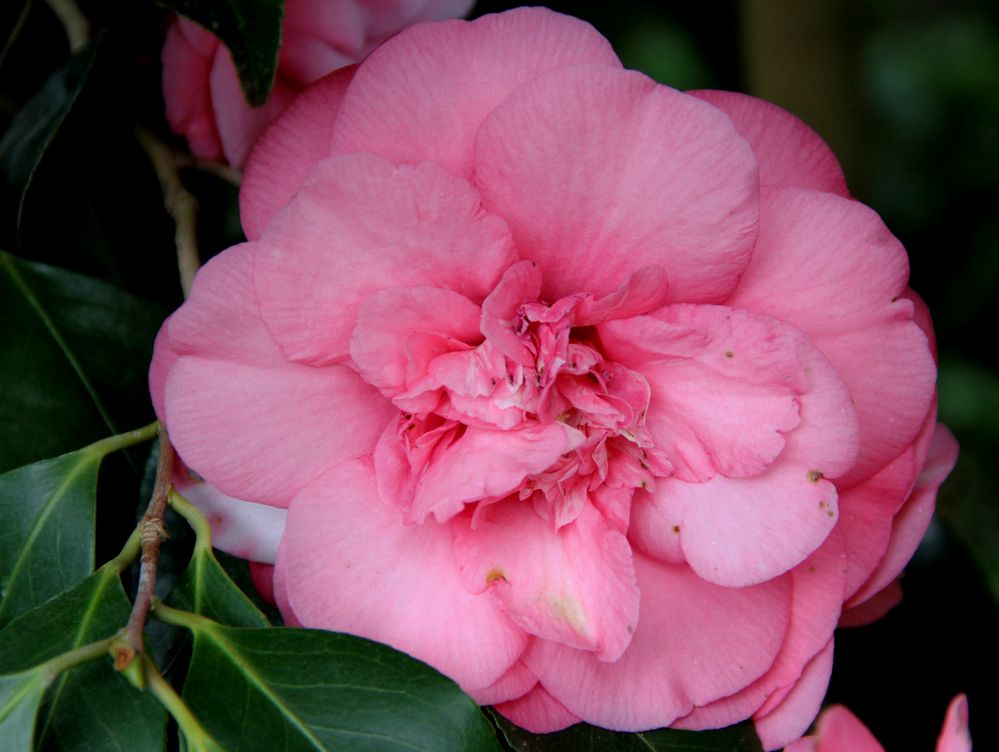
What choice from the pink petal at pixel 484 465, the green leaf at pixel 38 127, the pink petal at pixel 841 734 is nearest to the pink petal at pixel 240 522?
the pink petal at pixel 484 465

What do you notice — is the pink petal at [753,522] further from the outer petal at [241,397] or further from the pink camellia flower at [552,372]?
the outer petal at [241,397]

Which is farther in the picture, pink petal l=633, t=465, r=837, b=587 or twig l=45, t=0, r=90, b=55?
twig l=45, t=0, r=90, b=55

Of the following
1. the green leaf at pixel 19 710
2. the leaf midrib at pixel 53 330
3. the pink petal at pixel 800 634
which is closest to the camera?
the green leaf at pixel 19 710

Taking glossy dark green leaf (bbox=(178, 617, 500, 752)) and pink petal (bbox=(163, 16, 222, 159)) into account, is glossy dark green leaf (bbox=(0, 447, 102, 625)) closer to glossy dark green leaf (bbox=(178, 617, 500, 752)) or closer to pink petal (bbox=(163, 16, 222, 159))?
glossy dark green leaf (bbox=(178, 617, 500, 752))

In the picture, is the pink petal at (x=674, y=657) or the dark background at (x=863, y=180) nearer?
the pink petal at (x=674, y=657)

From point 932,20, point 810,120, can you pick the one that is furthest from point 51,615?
point 932,20

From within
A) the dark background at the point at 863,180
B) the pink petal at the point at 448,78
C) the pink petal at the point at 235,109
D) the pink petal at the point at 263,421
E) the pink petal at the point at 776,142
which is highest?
the pink petal at the point at 448,78

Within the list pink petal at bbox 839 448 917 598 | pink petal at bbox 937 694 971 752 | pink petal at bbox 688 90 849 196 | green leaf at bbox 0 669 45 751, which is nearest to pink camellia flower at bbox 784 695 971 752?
pink petal at bbox 937 694 971 752
